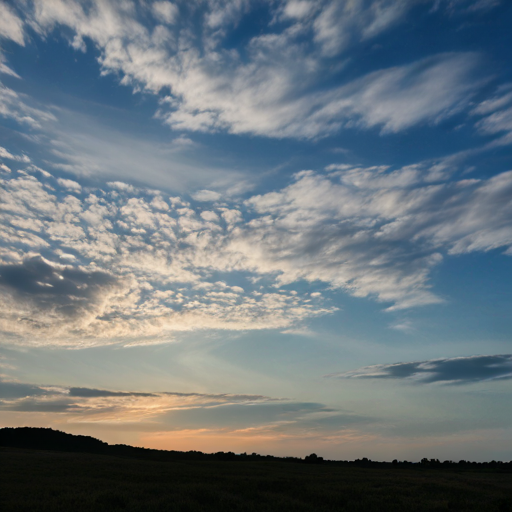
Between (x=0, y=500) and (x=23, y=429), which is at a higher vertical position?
(x=23, y=429)

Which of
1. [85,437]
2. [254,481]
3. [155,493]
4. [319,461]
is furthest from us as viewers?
[85,437]

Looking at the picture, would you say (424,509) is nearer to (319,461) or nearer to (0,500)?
(0,500)

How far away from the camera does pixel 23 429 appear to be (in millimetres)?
172000

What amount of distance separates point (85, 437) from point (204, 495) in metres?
165

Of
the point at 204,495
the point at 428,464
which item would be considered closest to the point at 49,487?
the point at 204,495

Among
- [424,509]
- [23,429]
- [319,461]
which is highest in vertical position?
[23,429]

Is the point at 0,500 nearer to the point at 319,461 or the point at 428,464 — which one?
the point at 319,461

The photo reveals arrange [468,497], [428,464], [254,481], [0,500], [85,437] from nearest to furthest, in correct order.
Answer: [0,500]
[468,497]
[254,481]
[428,464]
[85,437]

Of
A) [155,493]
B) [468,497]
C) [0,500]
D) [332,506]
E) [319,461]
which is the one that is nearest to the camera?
[0,500]

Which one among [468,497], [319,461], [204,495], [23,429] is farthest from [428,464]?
[23,429]

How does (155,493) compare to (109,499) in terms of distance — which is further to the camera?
(155,493)

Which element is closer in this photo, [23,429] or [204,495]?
[204,495]

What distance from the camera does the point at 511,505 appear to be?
96.3 feet

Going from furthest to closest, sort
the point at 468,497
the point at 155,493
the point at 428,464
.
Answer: the point at 428,464 < the point at 468,497 < the point at 155,493
